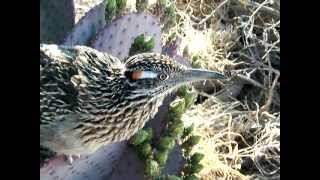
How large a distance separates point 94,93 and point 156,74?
0.59 ft

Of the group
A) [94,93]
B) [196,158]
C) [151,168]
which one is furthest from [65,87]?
[196,158]

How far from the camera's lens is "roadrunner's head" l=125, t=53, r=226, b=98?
5.93 feet

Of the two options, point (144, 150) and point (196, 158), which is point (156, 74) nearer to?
point (144, 150)

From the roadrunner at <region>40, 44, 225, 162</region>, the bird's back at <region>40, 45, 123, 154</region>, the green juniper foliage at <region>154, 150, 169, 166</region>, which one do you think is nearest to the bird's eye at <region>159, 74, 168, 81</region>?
the roadrunner at <region>40, 44, 225, 162</region>

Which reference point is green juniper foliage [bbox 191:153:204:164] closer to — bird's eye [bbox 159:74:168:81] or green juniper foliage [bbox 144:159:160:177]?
green juniper foliage [bbox 144:159:160:177]

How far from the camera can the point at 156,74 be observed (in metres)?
1.82

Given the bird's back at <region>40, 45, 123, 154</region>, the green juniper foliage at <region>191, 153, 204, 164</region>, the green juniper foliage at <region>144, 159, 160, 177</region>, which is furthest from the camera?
the green juniper foliage at <region>191, 153, 204, 164</region>

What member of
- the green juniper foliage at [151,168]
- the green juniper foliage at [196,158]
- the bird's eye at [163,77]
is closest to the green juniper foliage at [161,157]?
the green juniper foliage at [151,168]
